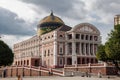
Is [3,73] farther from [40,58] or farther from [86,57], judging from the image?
[86,57]

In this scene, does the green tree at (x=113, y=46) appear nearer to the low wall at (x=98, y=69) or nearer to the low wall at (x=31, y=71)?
the low wall at (x=98, y=69)

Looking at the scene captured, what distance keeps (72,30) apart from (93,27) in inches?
312

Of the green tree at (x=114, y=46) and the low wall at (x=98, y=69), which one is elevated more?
the green tree at (x=114, y=46)

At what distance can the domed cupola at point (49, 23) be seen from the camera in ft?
396

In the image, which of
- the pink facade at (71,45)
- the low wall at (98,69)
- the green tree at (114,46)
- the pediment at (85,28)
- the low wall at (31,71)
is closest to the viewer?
the green tree at (114,46)

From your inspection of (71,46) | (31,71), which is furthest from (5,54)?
(71,46)

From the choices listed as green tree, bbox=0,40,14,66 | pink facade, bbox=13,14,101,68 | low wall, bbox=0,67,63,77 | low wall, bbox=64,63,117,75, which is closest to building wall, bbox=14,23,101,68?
pink facade, bbox=13,14,101,68

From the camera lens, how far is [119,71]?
7556cm

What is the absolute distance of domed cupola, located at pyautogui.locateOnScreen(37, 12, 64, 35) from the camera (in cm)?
12069

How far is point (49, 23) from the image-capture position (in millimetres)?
121438

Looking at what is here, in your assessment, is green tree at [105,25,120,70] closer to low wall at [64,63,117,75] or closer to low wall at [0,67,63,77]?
low wall at [64,63,117,75]

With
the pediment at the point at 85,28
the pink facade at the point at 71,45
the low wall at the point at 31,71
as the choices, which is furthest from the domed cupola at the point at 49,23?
the low wall at the point at 31,71

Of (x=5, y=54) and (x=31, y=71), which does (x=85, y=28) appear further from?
(x=5, y=54)

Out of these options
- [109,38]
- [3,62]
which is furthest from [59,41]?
[109,38]
